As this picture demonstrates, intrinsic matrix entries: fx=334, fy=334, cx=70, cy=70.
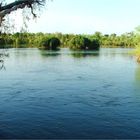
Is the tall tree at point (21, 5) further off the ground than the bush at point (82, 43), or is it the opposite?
the tall tree at point (21, 5)

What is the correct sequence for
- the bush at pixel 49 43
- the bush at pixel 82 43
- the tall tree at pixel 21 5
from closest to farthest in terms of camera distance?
the tall tree at pixel 21 5
the bush at pixel 82 43
the bush at pixel 49 43

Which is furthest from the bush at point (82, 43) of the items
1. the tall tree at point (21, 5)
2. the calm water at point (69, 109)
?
the tall tree at point (21, 5)

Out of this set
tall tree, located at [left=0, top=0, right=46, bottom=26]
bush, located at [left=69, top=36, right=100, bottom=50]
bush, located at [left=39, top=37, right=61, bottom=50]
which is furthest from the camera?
bush, located at [left=39, top=37, right=61, bottom=50]

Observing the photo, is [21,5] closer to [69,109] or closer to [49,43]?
[69,109]

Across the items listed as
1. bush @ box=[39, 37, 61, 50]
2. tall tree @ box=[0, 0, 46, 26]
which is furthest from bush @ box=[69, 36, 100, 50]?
tall tree @ box=[0, 0, 46, 26]

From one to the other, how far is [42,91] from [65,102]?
20.6ft

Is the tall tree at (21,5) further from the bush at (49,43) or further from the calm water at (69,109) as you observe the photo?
the bush at (49,43)

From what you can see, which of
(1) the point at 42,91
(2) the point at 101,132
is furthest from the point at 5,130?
(1) the point at 42,91

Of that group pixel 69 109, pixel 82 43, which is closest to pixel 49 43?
pixel 82 43

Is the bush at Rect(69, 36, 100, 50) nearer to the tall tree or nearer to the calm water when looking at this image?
the calm water

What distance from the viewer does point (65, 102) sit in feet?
99.2

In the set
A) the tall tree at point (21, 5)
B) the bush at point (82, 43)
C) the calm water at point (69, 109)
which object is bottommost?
the calm water at point (69, 109)

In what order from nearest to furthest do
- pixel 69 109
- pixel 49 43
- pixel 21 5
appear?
pixel 21 5 < pixel 69 109 < pixel 49 43

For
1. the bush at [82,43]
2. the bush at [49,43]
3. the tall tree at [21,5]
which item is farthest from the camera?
the bush at [49,43]
